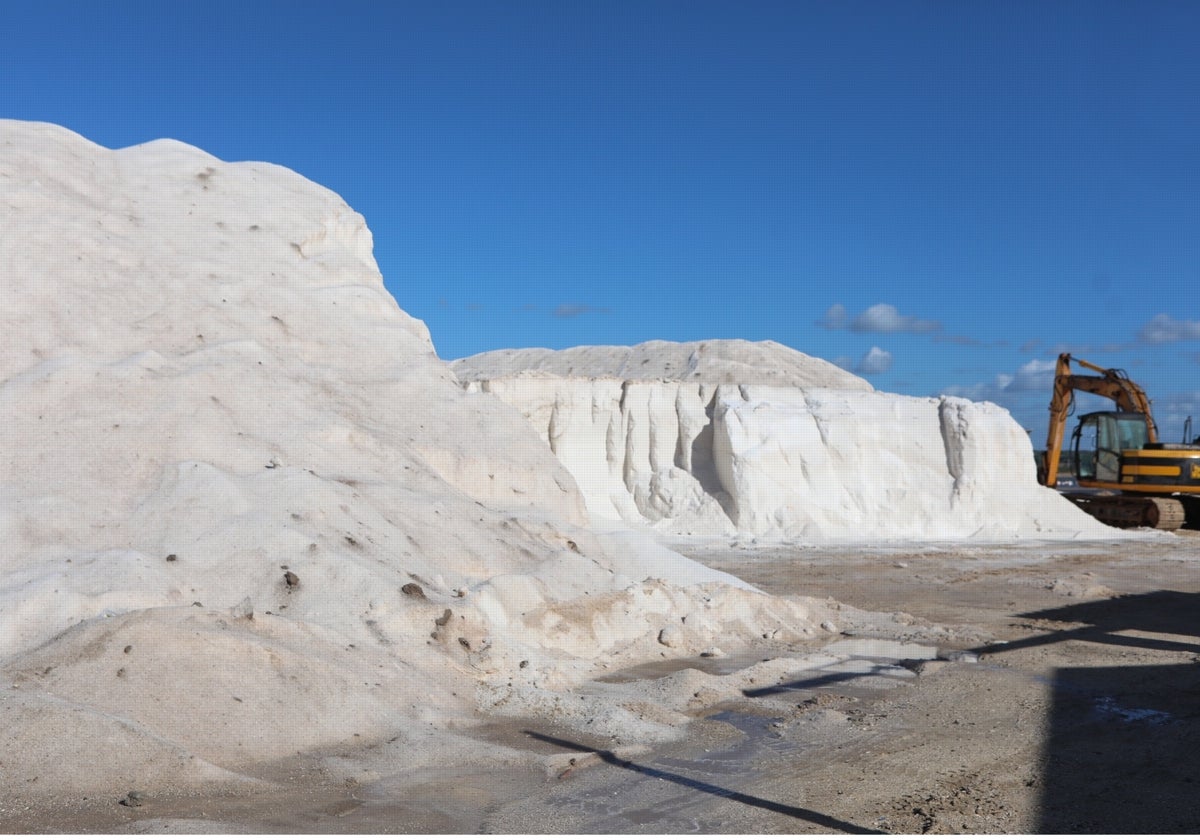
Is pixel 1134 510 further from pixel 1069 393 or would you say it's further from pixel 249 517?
pixel 249 517

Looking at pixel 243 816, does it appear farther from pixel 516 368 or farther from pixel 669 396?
pixel 516 368

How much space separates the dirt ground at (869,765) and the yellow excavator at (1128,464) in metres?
17.0

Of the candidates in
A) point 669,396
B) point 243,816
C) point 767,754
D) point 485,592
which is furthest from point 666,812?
point 669,396

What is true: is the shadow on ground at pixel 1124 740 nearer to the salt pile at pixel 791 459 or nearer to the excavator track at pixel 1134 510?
the salt pile at pixel 791 459

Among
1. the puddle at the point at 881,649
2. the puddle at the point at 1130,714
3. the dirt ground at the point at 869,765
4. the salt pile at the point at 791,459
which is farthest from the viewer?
the salt pile at the point at 791,459

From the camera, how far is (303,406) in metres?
10.6

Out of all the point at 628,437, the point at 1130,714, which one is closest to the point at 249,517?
the point at 1130,714

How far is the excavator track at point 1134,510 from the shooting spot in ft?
88.9

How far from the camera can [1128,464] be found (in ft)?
88.9

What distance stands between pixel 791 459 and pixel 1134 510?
31.8 feet

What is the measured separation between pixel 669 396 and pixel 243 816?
22.2m

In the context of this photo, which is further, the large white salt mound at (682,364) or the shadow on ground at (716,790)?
the large white salt mound at (682,364)

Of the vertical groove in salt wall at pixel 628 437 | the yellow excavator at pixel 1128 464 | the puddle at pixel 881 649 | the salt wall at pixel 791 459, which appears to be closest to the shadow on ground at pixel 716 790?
the puddle at pixel 881 649

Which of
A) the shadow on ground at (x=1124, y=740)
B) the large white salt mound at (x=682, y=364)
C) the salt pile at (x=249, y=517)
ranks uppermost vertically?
the large white salt mound at (x=682, y=364)
